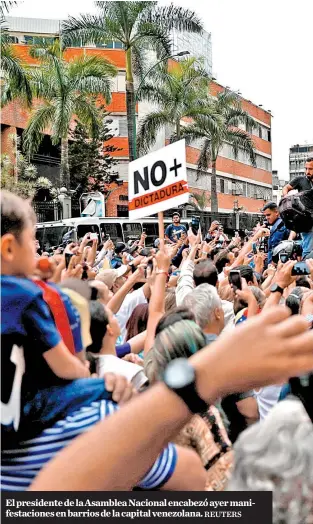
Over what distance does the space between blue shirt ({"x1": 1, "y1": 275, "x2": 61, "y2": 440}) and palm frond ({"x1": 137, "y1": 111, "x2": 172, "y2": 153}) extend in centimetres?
1629

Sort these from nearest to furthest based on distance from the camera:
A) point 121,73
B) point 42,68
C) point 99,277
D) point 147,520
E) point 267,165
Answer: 1. point 147,520
2. point 99,277
3. point 42,68
4. point 121,73
5. point 267,165

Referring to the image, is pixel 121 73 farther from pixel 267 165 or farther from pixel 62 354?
pixel 62 354

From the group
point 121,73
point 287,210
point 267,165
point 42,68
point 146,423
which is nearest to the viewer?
point 146,423

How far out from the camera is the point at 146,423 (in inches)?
46.9

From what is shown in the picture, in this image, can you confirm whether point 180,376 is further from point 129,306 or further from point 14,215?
point 129,306

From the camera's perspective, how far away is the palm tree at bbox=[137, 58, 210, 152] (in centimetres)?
1900

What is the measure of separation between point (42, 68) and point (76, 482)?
21.6 meters

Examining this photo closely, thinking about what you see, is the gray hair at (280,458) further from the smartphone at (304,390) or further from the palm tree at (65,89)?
the palm tree at (65,89)

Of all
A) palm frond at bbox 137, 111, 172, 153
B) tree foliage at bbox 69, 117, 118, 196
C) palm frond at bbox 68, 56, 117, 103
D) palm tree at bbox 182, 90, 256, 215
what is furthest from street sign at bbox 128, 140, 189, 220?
palm tree at bbox 182, 90, 256, 215

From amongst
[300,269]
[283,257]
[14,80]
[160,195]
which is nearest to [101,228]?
[14,80]

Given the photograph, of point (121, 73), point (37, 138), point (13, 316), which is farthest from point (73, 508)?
point (121, 73)

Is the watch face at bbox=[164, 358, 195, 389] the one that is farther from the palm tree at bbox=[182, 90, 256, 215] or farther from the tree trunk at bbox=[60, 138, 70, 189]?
the palm tree at bbox=[182, 90, 256, 215]

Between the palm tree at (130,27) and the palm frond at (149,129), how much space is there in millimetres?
2168

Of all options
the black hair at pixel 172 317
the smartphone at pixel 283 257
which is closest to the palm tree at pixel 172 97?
the smartphone at pixel 283 257
